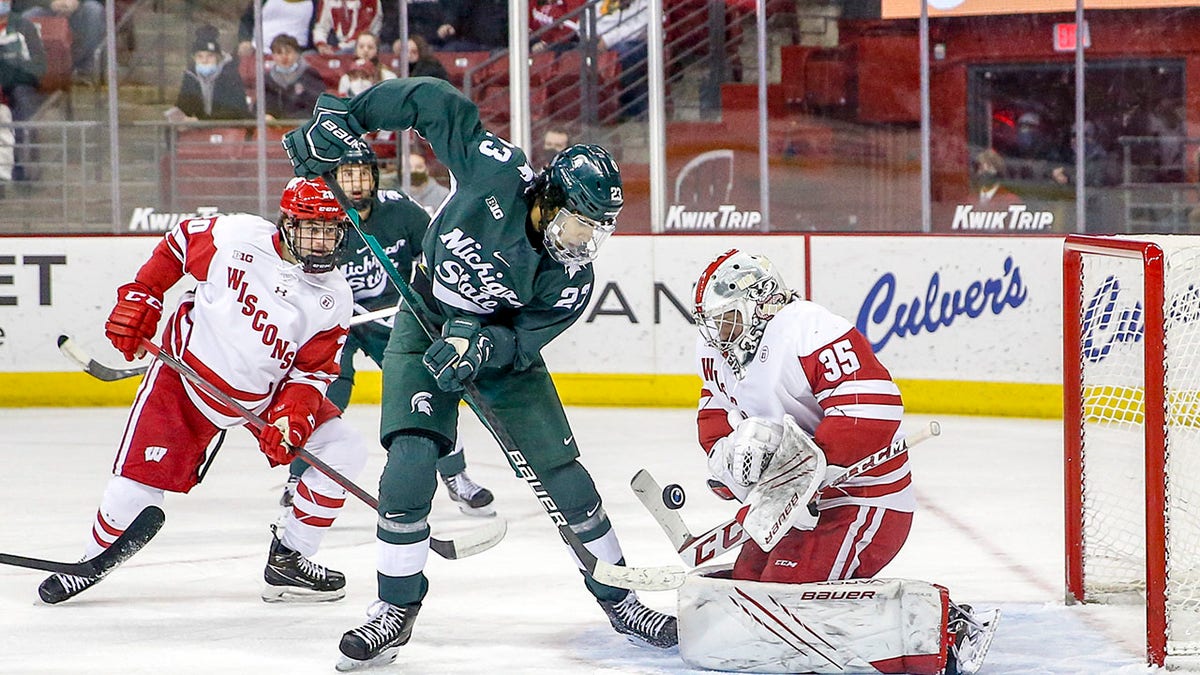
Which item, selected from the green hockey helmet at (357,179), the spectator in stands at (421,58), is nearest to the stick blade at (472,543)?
the green hockey helmet at (357,179)

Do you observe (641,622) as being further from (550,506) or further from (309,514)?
(309,514)

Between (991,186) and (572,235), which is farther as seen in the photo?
(991,186)

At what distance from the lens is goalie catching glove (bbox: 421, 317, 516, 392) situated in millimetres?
2805

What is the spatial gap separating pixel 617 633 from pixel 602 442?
2.65m

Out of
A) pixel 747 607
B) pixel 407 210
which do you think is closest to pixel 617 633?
pixel 747 607

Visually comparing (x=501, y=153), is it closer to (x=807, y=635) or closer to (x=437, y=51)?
(x=807, y=635)

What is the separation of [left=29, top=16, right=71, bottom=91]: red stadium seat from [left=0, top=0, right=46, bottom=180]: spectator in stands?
0.03m

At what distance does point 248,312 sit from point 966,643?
159 cm

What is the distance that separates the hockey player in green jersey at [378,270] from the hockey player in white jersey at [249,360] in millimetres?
619

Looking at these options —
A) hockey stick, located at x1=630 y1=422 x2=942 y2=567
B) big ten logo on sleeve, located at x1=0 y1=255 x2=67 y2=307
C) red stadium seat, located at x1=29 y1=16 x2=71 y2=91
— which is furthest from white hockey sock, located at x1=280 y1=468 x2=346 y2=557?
red stadium seat, located at x1=29 y1=16 x2=71 y2=91

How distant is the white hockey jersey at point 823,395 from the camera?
2.78 metres

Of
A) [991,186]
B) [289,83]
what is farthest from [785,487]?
[289,83]

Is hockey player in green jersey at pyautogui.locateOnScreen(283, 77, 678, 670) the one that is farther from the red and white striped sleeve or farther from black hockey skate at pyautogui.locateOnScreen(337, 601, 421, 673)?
the red and white striped sleeve

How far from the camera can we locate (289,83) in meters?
7.53
